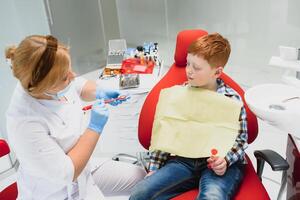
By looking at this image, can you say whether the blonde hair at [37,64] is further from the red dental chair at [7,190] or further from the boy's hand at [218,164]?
the boy's hand at [218,164]

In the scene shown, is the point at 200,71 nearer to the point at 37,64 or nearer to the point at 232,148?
the point at 232,148

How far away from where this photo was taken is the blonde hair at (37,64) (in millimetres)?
1062

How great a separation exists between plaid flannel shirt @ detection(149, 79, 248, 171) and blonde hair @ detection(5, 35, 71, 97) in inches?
24.9

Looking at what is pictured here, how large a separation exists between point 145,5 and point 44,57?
3.06m

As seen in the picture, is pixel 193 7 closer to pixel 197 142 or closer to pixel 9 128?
pixel 197 142

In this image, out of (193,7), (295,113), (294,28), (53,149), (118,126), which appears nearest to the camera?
(295,113)

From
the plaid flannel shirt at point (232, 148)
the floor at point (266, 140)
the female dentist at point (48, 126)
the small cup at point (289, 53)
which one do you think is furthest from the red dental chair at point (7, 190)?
the small cup at point (289, 53)

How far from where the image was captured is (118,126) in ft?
6.56

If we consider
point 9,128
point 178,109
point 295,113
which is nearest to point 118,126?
point 178,109

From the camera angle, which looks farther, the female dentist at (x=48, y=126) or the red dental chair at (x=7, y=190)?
the red dental chair at (x=7, y=190)

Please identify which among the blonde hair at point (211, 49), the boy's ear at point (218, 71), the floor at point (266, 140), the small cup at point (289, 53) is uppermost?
the blonde hair at point (211, 49)

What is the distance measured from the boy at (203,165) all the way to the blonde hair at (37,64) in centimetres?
59

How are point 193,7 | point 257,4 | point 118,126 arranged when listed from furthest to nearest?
1. point 193,7
2. point 257,4
3. point 118,126

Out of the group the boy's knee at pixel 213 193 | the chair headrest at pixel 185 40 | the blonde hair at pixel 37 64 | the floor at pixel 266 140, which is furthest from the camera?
the floor at pixel 266 140
